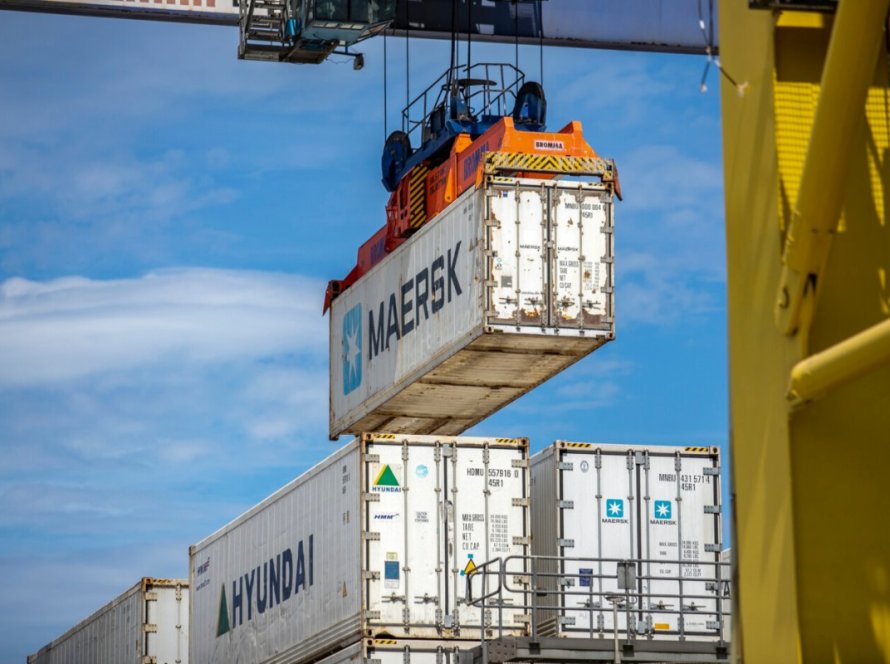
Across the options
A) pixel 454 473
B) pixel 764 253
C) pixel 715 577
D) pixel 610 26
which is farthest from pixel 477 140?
pixel 764 253

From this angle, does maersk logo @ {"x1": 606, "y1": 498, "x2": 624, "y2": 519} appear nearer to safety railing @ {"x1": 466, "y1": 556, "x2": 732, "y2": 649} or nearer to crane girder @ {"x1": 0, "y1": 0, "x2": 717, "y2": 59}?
safety railing @ {"x1": 466, "y1": 556, "x2": 732, "y2": 649}

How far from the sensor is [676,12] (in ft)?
124

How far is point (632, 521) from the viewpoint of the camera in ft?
66.7

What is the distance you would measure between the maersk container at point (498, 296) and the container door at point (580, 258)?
0.05 feet

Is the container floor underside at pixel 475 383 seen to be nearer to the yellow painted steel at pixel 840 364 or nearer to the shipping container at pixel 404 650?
the shipping container at pixel 404 650

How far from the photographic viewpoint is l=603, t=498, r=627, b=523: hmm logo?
66.4ft

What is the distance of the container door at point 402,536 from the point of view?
803 inches

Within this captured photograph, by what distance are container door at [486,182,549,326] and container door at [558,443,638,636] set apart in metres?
3.44

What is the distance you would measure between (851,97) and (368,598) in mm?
14164

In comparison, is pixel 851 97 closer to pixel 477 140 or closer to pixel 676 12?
pixel 477 140

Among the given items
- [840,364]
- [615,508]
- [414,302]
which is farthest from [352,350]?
[840,364]

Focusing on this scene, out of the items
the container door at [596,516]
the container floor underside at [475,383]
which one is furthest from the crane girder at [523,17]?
the container door at [596,516]

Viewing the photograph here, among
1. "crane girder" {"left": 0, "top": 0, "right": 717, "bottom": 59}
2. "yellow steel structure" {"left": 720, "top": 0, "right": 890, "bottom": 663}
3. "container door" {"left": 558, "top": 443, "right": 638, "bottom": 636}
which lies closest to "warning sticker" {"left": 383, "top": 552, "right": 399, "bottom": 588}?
"container door" {"left": 558, "top": 443, "right": 638, "bottom": 636}

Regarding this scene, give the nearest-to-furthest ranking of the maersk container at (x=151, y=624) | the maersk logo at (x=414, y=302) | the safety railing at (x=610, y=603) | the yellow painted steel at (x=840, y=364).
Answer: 1. the yellow painted steel at (x=840, y=364)
2. the safety railing at (x=610, y=603)
3. the maersk logo at (x=414, y=302)
4. the maersk container at (x=151, y=624)
